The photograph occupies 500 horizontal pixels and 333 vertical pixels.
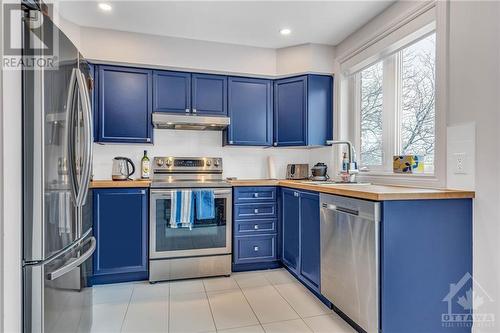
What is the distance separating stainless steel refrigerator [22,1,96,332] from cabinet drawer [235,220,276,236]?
162cm

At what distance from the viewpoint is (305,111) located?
3256 mm

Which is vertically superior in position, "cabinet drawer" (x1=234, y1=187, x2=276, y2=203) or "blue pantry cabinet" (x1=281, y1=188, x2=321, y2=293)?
"cabinet drawer" (x1=234, y1=187, x2=276, y2=203)

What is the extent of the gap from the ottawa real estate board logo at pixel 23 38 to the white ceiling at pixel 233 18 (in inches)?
61.3

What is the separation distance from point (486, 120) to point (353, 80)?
1688mm

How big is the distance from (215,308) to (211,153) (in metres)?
1.76

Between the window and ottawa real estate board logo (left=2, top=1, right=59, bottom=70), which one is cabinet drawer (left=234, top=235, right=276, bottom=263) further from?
ottawa real estate board logo (left=2, top=1, right=59, bottom=70)

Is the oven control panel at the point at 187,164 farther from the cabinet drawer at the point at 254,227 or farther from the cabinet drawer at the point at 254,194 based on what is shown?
the cabinet drawer at the point at 254,227

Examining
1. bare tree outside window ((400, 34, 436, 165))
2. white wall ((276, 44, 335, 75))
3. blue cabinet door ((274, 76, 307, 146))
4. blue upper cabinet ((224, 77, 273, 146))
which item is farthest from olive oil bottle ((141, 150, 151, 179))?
bare tree outside window ((400, 34, 436, 165))

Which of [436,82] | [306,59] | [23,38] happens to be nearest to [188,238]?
[23,38]

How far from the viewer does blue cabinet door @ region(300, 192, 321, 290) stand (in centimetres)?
237

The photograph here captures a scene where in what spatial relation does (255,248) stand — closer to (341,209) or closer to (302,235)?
(302,235)

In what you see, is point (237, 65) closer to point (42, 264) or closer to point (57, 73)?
point (57, 73)

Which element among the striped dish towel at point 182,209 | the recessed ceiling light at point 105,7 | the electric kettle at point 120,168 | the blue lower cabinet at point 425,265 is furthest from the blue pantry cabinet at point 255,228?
the recessed ceiling light at point 105,7

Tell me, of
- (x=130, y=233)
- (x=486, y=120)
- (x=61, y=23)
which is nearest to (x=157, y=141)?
(x=130, y=233)
